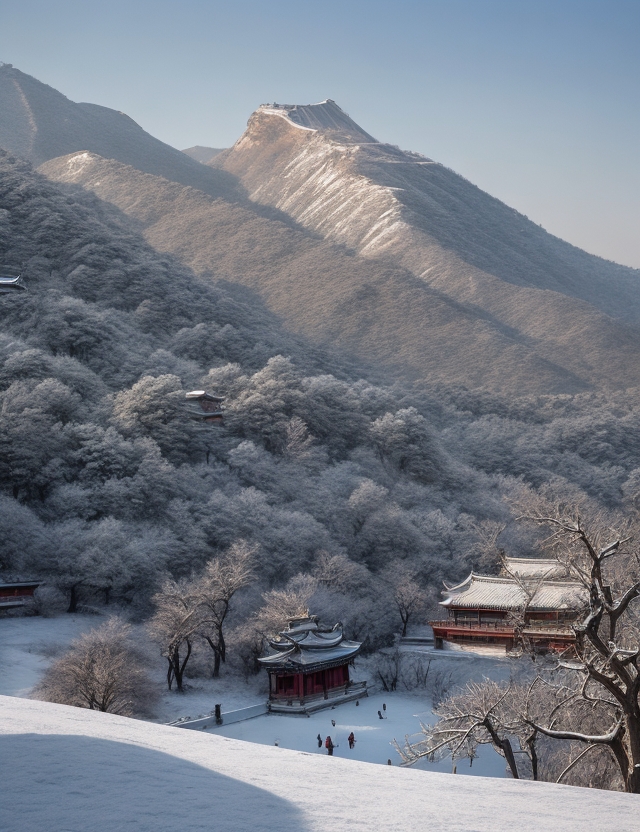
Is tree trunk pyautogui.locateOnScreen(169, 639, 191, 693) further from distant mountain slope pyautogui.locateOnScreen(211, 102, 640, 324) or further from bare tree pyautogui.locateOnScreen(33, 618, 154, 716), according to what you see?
distant mountain slope pyautogui.locateOnScreen(211, 102, 640, 324)

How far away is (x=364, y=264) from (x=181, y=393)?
234 feet

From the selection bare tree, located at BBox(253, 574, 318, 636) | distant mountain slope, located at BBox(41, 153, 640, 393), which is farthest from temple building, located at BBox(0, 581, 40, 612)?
distant mountain slope, located at BBox(41, 153, 640, 393)

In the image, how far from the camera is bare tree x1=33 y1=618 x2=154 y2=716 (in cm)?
2377

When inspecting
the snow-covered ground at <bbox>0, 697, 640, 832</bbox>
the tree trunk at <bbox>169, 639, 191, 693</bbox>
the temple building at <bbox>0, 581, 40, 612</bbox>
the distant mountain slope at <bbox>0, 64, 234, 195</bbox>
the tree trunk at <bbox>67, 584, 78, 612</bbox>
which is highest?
the distant mountain slope at <bbox>0, 64, 234, 195</bbox>

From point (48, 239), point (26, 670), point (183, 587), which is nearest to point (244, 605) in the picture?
point (183, 587)

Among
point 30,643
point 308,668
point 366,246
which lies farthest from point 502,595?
point 366,246

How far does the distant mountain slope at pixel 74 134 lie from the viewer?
163m

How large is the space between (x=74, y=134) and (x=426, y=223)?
→ 73.8 metres

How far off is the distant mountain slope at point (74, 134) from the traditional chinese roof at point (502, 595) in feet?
449

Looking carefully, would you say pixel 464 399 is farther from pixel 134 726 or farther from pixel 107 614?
pixel 134 726

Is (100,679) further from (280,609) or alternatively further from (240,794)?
(240,794)

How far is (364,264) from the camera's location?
395 ft

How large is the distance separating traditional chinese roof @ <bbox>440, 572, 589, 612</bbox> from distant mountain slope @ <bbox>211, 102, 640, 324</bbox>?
242 feet

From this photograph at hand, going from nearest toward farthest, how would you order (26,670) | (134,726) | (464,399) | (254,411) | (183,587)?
1. (134,726)
2. (26,670)
3. (183,587)
4. (254,411)
5. (464,399)
